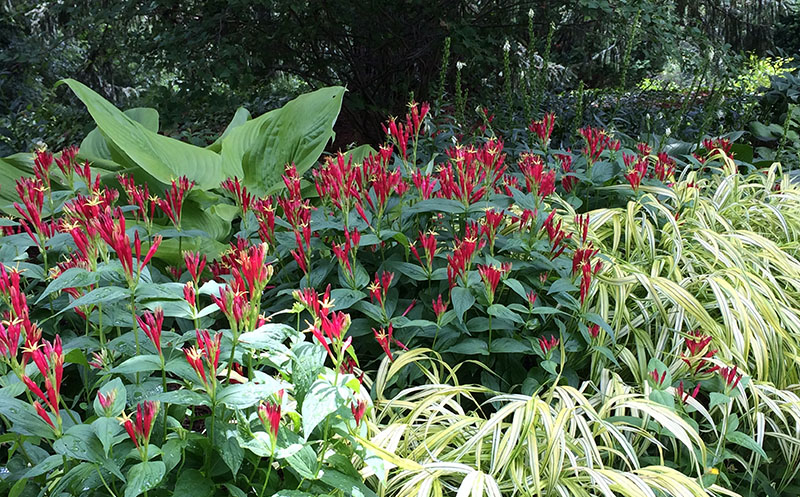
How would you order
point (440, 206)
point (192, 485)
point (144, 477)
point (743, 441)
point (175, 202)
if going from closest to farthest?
point (144, 477)
point (192, 485)
point (743, 441)
point (175, 202)
point (440, 206)

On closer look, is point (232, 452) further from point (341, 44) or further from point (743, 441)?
point (341, 44)

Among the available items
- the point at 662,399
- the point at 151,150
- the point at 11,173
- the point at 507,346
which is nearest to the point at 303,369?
the point at 507,346

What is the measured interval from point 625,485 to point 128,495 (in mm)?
795

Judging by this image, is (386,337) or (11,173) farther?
(11,173)

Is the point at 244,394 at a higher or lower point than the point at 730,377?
higher

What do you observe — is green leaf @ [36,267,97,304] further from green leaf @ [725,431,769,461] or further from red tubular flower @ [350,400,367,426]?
green leaf @ [725,431,769,461]

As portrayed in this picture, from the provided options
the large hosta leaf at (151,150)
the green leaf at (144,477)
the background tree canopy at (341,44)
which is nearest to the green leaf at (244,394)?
the green leaf at (144,477)

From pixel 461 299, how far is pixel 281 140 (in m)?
1.34

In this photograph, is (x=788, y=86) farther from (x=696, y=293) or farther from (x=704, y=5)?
(x=696, y=293)

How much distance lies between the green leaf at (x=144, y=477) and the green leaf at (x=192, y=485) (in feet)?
0.32

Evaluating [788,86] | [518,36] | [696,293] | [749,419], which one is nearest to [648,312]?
[696,293]

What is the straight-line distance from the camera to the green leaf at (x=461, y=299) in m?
1.27

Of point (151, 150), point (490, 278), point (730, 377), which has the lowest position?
point (730, 377)

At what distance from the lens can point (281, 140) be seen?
2.39 m
